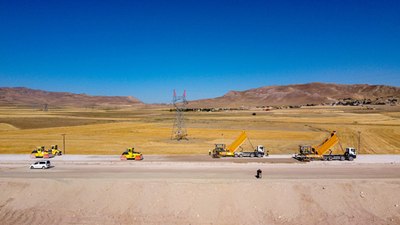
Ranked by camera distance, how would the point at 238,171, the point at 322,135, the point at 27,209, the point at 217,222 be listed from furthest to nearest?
the point at 322,135 → the point at 238,171 → the point at 27,209 → the point at 217,222

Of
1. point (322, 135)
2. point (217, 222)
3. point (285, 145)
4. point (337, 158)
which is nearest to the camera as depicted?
point (217, 222)

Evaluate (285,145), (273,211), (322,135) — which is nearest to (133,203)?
(273,211)

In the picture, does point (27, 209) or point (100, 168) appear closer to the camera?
point (27, 209)

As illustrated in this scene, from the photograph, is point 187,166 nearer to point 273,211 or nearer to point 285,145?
point 273,211

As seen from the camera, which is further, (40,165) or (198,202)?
(40,165)

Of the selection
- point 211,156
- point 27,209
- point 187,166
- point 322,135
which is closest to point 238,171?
point 187,166

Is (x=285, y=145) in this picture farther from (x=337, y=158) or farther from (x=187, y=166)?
(x=187, y=166)

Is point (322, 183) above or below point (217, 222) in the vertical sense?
above

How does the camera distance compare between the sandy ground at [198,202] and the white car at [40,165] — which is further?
the white car at [40,165]

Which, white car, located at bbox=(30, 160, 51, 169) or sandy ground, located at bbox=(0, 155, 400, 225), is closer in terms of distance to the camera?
sandy ground, located at bbox=(0, 155, 400, 225)

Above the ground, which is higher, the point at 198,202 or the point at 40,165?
the point at 40,165
